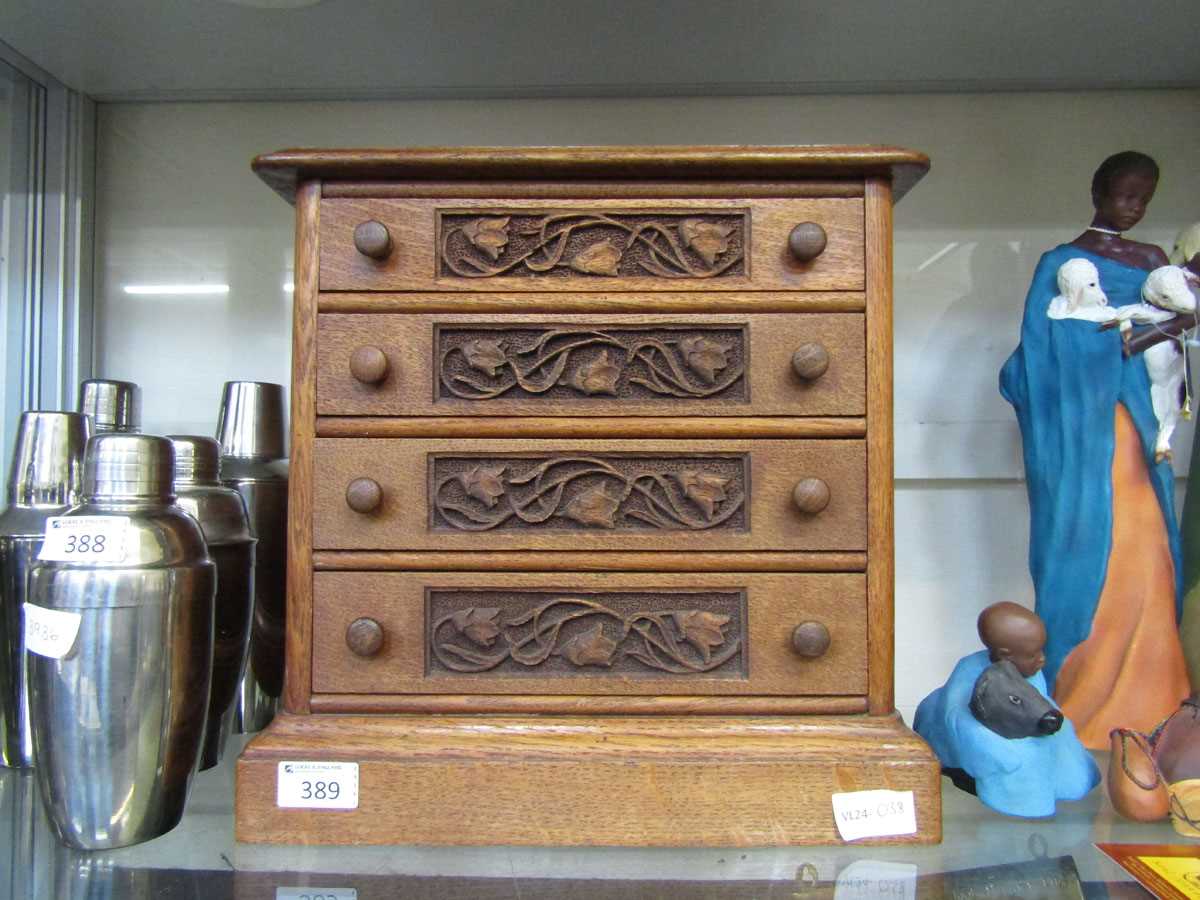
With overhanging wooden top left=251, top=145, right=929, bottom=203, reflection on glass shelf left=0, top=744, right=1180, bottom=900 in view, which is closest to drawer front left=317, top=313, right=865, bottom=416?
overhanging wooden top left=251, top=145, right=929, bottom=203

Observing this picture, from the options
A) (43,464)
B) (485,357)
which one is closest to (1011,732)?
(485,357)

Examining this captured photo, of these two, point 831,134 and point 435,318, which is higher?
point 831,134

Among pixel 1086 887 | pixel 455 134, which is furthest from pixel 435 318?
pixel 1086 887

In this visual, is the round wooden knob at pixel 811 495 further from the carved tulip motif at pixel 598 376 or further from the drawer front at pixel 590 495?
the carved tulip motif at pixel 598 376

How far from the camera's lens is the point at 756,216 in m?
0.83

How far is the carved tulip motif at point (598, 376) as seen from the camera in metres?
0.83

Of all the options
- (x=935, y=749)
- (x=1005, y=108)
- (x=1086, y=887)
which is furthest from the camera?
(x=1005, y=108)

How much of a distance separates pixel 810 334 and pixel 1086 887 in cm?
54

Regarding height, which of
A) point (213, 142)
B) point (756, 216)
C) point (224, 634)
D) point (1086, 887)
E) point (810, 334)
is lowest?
point (1086, 887)

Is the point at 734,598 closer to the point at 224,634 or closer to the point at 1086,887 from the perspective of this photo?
the point at 1086,887

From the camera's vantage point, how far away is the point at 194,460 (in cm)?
94

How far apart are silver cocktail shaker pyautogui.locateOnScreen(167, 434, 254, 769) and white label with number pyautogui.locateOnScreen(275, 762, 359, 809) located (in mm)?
168

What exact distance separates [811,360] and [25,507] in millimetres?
801

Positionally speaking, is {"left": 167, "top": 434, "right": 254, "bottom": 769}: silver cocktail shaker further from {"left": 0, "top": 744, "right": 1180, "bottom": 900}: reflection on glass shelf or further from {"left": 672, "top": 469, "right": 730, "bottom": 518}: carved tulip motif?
{"left": 672, "top": 469, "right": 730, "bottom": 518}: carved tulip motif
